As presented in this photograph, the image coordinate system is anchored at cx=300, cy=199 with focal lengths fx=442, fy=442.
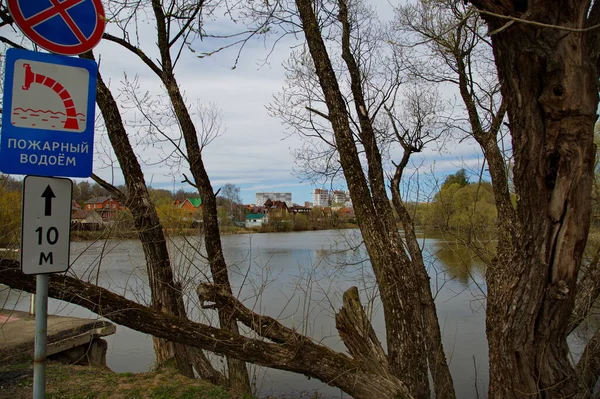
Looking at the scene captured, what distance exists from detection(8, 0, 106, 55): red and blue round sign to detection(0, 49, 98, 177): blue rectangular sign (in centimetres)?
9

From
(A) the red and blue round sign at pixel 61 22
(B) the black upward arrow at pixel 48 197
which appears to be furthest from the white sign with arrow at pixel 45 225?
(A) the red and blue round sign at pixel 61 22

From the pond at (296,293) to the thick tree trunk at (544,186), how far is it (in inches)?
58.3

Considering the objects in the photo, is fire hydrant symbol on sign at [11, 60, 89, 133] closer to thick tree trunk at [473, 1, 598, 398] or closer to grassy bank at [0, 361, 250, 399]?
thick tree trunk at [473, 1, 598, 398]

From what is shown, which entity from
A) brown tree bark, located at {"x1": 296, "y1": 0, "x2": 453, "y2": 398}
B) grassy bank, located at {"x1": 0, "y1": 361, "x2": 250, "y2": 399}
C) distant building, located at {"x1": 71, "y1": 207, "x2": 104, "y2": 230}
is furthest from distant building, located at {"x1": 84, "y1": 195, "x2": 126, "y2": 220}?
brown tree bark, located at {"x1": 296, "y1": 0, "x2": 453, "y2": 398}

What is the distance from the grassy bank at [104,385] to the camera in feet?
13.1

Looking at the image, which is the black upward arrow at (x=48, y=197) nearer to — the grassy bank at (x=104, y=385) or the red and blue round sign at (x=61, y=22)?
the red and blue round sign at (x=61, y=22)

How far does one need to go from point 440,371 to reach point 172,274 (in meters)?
3.31

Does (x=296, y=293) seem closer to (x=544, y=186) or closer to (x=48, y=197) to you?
(x=544, y=186)

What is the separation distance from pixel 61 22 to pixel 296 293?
604 centimetres

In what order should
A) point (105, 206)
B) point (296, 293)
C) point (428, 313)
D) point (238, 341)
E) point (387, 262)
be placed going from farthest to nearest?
point (296, 293) < point (428, 313) < point (105, 206) < point (387, 262) < point (238, 341)

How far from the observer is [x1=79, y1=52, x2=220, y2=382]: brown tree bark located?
4848 mm

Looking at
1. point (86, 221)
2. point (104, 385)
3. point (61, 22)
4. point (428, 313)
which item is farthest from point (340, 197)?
point (61, 22)

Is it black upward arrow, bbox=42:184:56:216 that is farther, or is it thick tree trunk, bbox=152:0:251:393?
thick tree trunk, bbox=152:0:251:393

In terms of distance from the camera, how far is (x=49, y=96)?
1.92 m
